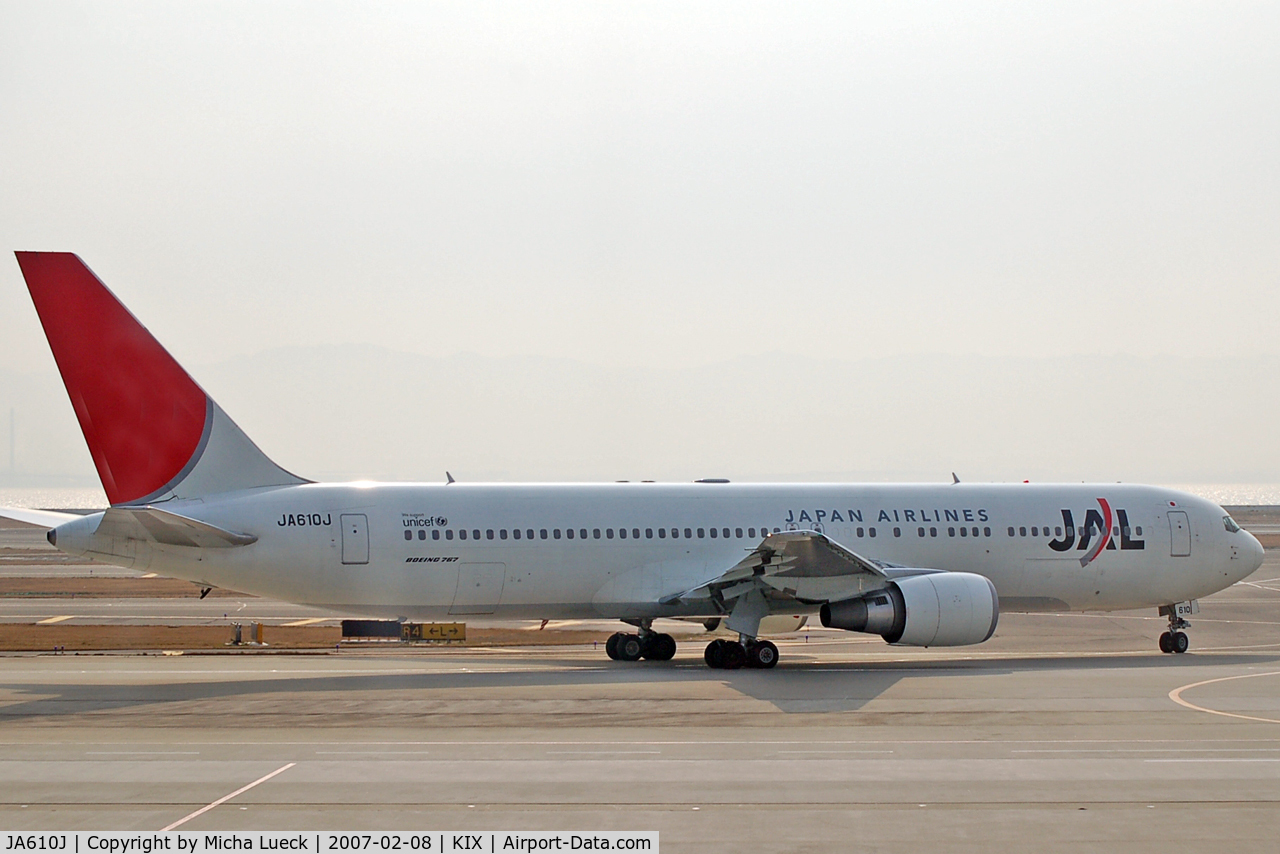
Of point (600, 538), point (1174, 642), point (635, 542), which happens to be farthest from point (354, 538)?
point (1174, 642)

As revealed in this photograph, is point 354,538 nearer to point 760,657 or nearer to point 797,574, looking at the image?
point 760,657

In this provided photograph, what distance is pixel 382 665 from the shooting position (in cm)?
2738

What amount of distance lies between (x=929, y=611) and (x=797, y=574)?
2.77m

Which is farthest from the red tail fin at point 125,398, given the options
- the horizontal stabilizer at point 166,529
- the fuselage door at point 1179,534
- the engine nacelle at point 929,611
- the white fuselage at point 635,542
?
the fuselage door at point 1179,534

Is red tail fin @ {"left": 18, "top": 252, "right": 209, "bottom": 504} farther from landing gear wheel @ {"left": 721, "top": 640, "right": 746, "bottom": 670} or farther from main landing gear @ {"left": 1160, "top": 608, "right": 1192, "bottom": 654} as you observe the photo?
main landing gear @ {"left": 1160, "top": 608, "right": 1192, "bottom": 654}

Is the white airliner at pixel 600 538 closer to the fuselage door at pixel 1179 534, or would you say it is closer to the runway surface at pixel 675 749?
the fuselage door at pixel 1179 534

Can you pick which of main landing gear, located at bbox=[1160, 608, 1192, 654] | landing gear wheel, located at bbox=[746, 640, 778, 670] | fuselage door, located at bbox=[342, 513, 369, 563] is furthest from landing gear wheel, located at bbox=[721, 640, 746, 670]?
main landing gear, located at bbox=[1160, 608, 1192, 654]

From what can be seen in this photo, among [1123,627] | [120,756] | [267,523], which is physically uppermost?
[267,523]

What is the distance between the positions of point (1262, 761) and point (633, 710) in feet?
29.5

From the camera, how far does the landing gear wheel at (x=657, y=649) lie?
29.4m

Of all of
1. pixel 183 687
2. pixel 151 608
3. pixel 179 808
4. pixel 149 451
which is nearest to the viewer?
pixel 179 808

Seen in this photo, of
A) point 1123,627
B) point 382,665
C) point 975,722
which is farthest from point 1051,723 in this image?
point 1123,627

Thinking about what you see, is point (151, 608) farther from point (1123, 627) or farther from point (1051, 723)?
point (1051, 723)

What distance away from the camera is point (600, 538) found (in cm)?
2797
